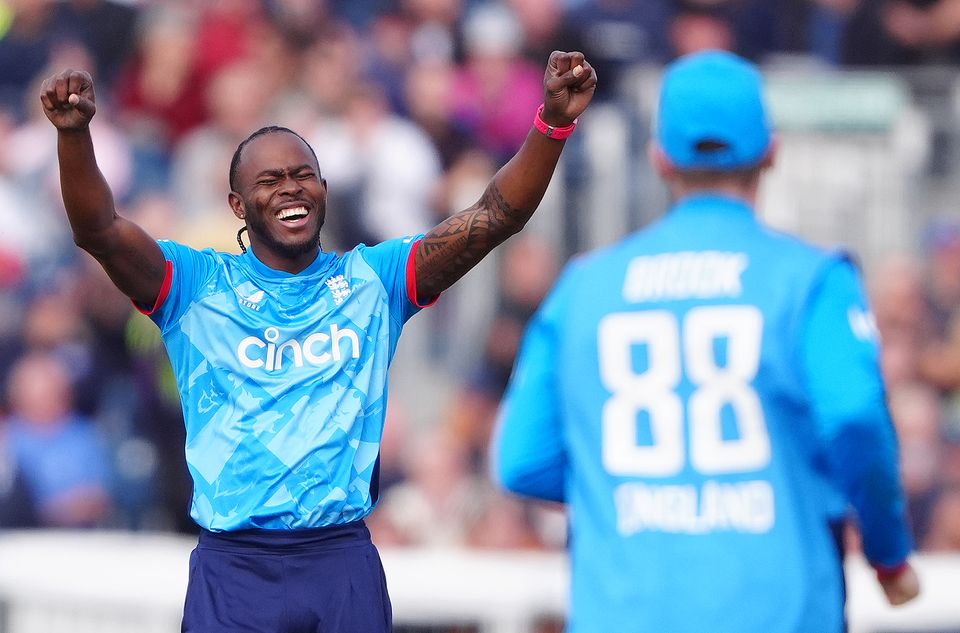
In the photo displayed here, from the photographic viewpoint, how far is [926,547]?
8.99 m

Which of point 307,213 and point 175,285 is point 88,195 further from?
point 307,213

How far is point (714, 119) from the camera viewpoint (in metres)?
4.10

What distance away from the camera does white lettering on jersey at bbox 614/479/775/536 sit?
12.6 feet

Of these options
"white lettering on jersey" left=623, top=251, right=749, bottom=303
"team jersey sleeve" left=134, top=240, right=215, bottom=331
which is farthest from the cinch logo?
"white lettering on jersey" left=623, top=251, right=749, bottom=303

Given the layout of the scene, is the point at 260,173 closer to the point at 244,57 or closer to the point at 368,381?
the point at 368,381

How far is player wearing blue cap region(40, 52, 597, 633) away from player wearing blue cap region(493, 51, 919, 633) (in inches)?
27.1

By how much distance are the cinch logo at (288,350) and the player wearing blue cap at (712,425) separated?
0.78 metres

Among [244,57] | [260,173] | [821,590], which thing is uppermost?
[244,57]

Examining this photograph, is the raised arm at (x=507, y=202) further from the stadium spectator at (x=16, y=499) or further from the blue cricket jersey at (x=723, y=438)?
the stadium spectator at (x=16, y=499)

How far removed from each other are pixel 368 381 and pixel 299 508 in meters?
0.42

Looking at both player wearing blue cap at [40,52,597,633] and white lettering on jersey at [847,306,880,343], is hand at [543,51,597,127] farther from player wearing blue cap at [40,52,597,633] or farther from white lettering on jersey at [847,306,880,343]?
white lettering on jersey at [847,306,880,343]

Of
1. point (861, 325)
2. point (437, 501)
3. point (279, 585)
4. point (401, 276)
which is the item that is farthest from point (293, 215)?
point (437, 501)

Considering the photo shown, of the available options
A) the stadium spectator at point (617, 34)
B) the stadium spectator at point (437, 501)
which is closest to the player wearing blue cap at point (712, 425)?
the stadium spectator at point (437, 501)

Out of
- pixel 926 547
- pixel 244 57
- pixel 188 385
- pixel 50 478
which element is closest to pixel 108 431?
pixel 50 478
